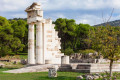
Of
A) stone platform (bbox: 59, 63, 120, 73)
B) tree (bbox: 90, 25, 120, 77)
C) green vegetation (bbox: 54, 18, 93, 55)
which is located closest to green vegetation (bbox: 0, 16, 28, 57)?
green vegetation (bbox: 54, 18, 93, 55)

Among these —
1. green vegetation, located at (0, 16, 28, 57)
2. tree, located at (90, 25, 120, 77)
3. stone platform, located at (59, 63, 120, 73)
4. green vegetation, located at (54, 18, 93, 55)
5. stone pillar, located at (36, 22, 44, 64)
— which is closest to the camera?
tree, located at (90, 25, 120, 77)

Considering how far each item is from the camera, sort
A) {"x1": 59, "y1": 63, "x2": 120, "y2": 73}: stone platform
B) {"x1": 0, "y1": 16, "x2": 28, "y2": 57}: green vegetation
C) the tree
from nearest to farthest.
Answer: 1. the tree
2. {"x1": 59, "y1": 63, "x2": 120, "y2": 73}: stone platform
3. {"x1": 0, "y1": 16, "x2": 28, "y2": 57}: green vegetation

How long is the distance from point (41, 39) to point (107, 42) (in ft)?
48.4

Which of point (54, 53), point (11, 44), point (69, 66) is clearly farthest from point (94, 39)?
point (11, 44)

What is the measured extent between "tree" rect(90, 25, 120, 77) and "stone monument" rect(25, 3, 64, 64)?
1317cm

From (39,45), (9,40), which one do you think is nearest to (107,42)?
(39,45)

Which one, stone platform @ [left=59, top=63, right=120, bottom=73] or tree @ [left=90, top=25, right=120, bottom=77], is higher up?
tree @ [left=90, top=25, right=120, bottom=77]

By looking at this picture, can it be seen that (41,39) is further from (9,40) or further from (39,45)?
(9,40)

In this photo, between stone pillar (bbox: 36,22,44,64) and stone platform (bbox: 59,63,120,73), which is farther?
stone pillar (bbox: 36,22,44,64)

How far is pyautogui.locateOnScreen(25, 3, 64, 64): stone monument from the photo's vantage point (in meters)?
29.1

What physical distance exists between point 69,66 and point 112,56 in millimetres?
7664

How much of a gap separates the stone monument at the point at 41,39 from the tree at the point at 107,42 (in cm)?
1317

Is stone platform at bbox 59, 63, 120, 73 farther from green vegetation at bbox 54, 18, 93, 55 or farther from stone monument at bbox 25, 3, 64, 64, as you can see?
green vegetation at bbox 54, 18, 93, 55

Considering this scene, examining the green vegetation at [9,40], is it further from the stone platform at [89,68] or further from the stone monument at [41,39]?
the stone platform at [89,68]
